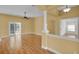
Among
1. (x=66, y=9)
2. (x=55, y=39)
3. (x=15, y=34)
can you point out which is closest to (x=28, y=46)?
(x=15, y=34)

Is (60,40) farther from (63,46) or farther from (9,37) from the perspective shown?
(9,37)

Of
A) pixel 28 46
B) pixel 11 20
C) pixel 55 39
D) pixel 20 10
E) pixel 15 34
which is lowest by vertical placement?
pixel 28 46

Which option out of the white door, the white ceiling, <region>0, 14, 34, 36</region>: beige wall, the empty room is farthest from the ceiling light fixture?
the white door

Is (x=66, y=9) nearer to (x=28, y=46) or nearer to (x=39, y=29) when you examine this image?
(x=39, y=29)

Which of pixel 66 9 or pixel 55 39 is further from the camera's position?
pixel 55 39

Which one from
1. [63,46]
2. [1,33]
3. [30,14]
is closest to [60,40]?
[63,46]

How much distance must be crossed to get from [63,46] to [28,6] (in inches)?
39.5

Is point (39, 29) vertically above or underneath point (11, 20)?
Result: underneath

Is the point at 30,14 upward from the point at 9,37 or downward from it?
upward

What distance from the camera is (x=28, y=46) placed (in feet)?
6.39

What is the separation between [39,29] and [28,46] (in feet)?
1.23

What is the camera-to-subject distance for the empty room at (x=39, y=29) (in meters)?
1.85

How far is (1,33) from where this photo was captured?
187 cm
